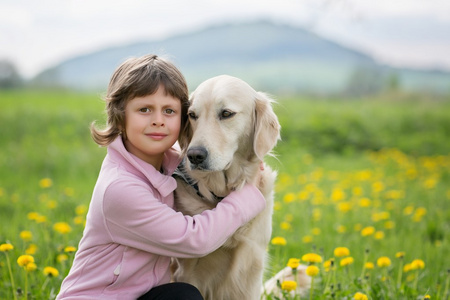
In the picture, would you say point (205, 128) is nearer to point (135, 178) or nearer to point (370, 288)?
point (135, 178)

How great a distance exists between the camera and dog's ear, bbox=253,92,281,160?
2.31m

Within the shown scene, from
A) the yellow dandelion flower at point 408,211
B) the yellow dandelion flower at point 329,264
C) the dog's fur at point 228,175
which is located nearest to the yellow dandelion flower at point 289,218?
the yellow dandelion flower at point 408,211

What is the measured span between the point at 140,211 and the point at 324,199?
315 cm

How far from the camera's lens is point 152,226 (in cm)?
190

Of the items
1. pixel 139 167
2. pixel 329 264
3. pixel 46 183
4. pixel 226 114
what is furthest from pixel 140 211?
pixel 46 183

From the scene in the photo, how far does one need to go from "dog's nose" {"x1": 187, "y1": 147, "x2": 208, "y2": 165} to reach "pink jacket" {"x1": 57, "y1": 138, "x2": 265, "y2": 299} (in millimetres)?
182

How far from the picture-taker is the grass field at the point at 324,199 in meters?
2.57

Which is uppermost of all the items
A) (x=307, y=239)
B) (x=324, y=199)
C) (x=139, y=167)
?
(x=139, y=167)

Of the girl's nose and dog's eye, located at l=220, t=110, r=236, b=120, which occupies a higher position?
the girl's nose

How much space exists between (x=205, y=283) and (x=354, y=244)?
173 cm

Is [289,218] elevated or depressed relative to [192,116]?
depressed

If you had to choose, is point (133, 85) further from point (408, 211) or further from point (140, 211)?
point (408, 211)

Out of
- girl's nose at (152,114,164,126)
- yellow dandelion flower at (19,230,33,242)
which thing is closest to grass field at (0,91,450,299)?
yellow dandelion flower at (19,230,33,242)

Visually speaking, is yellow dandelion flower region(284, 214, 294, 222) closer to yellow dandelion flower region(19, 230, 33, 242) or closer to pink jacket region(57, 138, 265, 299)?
pink jacket region(57, 138, 265, 299)
